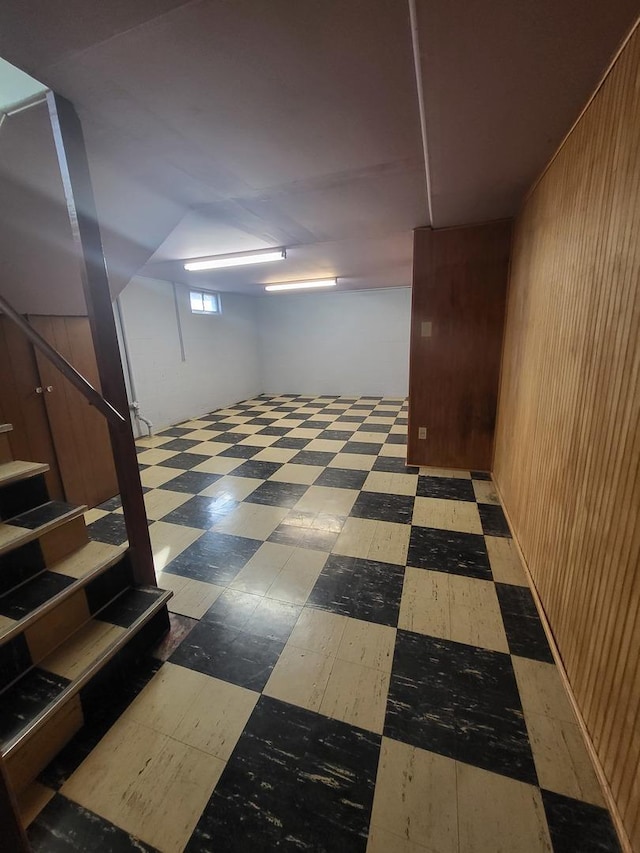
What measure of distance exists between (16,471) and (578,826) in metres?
2.30

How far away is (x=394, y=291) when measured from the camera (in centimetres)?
682

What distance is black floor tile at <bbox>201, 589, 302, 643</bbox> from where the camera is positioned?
5.33ft

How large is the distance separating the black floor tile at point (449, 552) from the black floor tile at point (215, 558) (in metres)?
1.05

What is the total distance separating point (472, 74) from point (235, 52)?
0.81 metres

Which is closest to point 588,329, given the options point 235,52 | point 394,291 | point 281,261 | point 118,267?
point 235,52

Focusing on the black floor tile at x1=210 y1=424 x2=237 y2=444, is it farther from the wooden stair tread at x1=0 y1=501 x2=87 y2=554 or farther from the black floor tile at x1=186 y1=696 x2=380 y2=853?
the black floor tile at x1=186 y1=696 x2=380 y2=853

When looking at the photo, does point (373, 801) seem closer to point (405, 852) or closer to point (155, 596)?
point (405, 852)

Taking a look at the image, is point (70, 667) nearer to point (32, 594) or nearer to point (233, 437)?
point (32, 594)

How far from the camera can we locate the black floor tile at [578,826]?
91 centimetres

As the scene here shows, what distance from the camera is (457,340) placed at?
10.3 ft

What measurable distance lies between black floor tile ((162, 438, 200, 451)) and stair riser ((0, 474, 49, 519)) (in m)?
2.86

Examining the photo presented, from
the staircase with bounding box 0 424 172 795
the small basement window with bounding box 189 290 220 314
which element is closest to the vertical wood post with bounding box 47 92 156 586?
the staircase with bounding box 0 424 172 795

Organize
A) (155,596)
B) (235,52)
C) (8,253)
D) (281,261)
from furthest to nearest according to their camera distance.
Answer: (281,261), (8,253), (155,596), (235,52)

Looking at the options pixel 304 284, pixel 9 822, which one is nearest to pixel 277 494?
pixel 9 822
